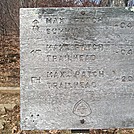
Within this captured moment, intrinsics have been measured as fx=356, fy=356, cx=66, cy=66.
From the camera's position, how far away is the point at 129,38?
3396 millimetres

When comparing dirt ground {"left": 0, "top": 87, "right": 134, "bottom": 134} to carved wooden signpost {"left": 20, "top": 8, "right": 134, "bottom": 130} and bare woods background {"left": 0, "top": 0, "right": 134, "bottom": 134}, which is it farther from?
carved wooden signpost {"left": 20, "top": 8, "right": 134, "bottom": 130}

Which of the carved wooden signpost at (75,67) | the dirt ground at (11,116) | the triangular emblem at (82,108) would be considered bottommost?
the dirt ground at (11,116)

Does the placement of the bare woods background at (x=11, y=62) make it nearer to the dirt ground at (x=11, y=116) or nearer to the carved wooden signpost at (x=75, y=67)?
the dirt ground at (x=11, y=116)

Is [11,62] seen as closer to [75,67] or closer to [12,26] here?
[12,26]

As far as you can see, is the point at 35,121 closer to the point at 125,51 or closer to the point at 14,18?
the point at 125,51

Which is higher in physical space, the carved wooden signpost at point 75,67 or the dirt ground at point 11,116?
the carved wooden signpost at point 75,67

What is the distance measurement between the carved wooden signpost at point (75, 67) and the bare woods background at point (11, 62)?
1.48 meters

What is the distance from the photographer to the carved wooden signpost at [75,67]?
334cm

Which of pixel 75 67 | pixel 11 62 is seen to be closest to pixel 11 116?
pixel 75 67

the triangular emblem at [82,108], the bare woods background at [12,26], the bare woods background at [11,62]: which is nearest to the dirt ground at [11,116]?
the bare woods background at [11,62]

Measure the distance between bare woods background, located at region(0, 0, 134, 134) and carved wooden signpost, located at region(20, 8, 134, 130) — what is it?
1.48 metres

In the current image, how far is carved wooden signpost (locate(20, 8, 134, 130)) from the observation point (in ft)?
11.0

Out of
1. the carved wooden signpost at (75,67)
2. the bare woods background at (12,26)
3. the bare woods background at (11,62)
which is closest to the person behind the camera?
the carved wooden signpost at (75,67)

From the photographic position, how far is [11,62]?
9.30m
